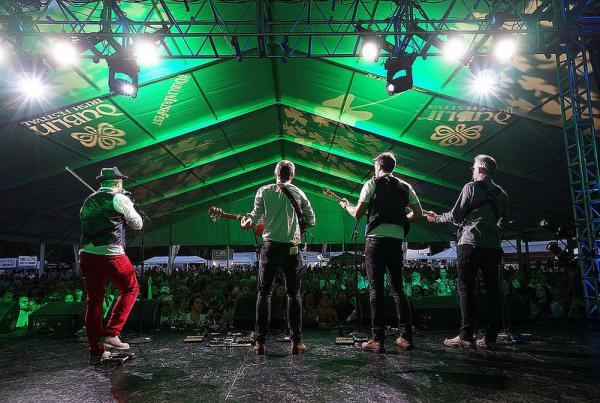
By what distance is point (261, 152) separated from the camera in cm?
1819

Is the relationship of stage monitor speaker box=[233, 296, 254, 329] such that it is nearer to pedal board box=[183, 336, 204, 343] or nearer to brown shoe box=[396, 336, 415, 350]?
pedal board box=[183, 336, 204, 343]

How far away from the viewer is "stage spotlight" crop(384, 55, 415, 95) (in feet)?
26.0

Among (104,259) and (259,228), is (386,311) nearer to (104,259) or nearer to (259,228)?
(259,228)

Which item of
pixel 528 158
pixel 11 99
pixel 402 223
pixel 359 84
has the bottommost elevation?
pixel 402 223

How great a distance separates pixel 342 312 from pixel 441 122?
7.45 metres

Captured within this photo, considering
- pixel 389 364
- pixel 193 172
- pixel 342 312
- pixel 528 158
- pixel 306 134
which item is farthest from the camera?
pixel 193 172

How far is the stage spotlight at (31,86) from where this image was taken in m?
8.03

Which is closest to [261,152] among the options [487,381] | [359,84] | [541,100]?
[359,84]

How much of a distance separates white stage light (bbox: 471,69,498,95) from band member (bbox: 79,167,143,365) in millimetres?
8201

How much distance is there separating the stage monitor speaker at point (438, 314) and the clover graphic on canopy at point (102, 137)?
34.7ft

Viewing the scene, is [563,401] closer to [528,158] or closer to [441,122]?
[441,122]

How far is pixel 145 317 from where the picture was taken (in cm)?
549

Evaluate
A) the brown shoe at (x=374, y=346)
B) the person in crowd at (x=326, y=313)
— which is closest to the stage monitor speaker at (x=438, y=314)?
the brown shoe at (x=374, y=346)

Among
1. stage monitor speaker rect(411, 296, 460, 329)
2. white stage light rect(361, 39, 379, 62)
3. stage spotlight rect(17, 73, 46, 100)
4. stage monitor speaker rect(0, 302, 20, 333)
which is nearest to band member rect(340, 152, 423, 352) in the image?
stage monitor speaker rect(411, 296, 460, 329)
